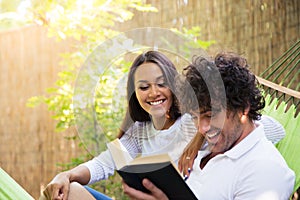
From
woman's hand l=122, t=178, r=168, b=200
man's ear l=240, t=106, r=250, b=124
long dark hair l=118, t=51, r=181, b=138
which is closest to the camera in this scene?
woman's hand l=122, t=178, r=168, b=200

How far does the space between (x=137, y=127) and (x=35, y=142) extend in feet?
11.7

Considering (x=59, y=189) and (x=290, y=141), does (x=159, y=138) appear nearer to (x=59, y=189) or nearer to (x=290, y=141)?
(x=59, y=189)

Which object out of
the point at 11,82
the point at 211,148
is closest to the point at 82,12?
the point at 11,82

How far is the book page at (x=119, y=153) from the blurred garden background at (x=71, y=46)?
2190mm

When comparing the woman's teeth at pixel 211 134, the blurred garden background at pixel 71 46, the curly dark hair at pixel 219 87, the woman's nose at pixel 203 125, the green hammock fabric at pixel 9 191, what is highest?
the green hammock fabric at pixel 9 191

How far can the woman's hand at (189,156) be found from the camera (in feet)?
→ 5.57

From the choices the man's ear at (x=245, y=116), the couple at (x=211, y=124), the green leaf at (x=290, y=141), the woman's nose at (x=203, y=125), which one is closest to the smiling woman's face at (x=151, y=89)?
the couple at (x=211, y=124)

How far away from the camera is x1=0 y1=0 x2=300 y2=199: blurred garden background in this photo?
13.9ft

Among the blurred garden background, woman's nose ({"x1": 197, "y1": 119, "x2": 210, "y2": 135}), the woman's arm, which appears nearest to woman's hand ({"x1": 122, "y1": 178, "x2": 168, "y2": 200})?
woman's nose ({"x1": 197, "y1": 119, "x2": 210, "y2": 135})

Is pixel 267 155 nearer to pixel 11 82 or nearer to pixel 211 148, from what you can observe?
pixel 211 148

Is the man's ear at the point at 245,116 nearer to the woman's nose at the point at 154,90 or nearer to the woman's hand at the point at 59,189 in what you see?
the woman's nose at the point at 154,90

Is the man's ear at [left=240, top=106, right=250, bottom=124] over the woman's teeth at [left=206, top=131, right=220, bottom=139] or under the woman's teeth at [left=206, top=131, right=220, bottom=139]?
over

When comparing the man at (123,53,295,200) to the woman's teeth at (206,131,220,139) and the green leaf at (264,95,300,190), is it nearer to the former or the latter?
the woman's teeth at (206,131,220,139)

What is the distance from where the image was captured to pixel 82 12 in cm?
438
